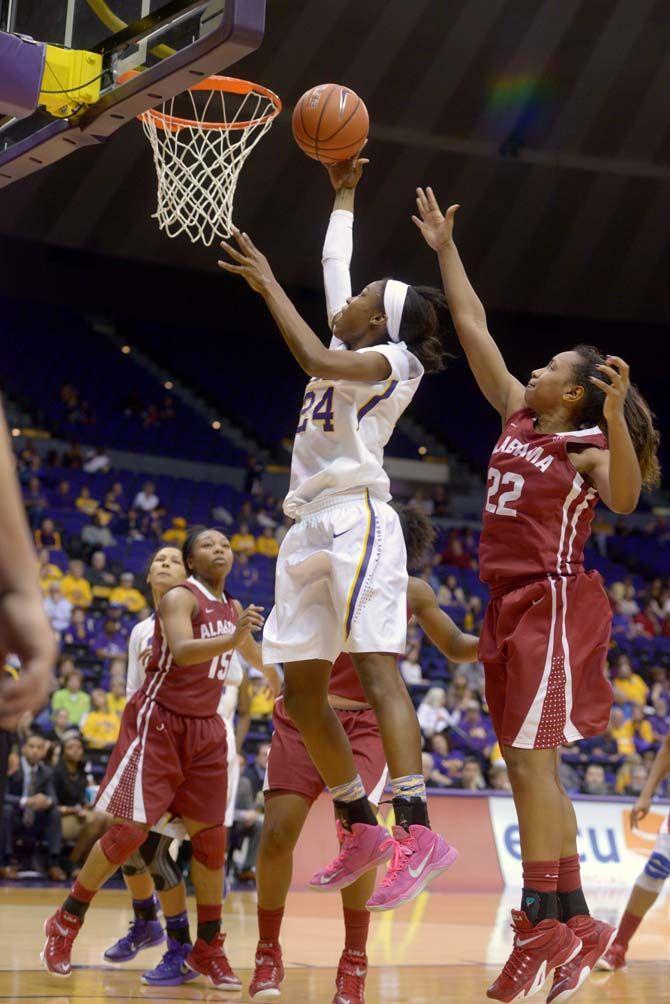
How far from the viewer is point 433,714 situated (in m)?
14.2

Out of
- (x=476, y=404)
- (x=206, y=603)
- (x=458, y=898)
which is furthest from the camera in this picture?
(x=476, y=404)

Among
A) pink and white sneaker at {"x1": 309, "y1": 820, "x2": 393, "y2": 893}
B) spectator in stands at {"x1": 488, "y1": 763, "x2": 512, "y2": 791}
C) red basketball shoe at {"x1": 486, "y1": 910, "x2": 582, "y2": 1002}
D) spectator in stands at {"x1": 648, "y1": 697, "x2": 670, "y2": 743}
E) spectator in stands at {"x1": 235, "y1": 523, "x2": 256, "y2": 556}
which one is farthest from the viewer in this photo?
spectator in stands at {"x1": 235, "y1": 523, "x2": 256, "y2": 556}

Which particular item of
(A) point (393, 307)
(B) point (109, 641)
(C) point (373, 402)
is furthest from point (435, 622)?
(B) point (109, 641)

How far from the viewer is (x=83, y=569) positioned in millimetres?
16188

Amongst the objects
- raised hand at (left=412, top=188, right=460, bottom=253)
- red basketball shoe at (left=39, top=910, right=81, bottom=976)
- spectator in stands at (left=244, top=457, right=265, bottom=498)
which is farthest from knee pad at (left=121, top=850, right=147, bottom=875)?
spectator in stands at (left=244, top=457, right=265, bottom=498)

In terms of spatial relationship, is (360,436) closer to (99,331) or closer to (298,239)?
(298,239)

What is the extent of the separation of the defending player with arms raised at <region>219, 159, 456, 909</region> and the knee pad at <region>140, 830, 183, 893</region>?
1957 mm

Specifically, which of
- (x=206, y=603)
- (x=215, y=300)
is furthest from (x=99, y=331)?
(x=206, y=603)

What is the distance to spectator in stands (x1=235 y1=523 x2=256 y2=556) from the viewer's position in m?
18.4

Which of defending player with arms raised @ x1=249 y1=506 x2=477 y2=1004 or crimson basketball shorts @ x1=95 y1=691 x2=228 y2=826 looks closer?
defending player with arms raised @ x1=249 y1=506 x2=477 y2=1004

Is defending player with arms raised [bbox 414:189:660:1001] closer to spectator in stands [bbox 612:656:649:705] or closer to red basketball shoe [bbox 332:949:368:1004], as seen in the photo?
red basketball shoe [bbox 332:949:368:1004]

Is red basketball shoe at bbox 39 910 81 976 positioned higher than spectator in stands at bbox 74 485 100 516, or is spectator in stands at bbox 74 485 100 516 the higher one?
spectator in stands at bbox 74 485 100 516

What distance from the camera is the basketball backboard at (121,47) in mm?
5379

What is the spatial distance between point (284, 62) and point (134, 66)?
1129 cm
